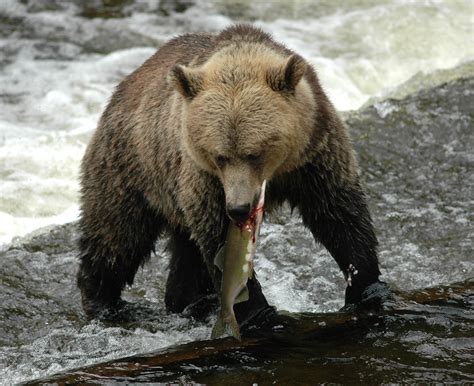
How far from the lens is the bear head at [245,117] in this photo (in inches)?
197

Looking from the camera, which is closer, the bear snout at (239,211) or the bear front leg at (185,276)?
the bear snout at (239,211)

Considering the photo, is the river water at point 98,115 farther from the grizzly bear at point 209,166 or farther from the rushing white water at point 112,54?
the grizzly bear at point 209,166

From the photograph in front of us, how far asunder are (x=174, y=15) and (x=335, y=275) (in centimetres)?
815

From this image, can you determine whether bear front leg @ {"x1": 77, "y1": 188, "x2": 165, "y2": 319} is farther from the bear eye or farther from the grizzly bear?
the bear eye

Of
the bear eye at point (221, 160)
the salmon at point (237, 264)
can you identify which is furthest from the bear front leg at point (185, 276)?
the bear eye at point (221, 160)

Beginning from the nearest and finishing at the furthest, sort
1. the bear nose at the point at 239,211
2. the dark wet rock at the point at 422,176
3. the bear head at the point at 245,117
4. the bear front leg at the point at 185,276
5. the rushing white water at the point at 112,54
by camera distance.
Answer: the bear nose at the point at 239,211 → the bear head at the point at 245,117 → the bear front leg at the point at 185,276 → the dark wet rock at the point at 422,176 → the rushing white water at the point at 112,54

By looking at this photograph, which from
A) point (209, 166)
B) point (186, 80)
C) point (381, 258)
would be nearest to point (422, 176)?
point (381, 258)

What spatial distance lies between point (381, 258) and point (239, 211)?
2910 mm

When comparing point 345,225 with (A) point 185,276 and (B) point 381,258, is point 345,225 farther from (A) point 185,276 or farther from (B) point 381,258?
(B) point 381,258

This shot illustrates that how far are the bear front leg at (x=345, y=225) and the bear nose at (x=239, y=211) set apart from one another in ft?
2.97

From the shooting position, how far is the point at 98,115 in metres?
11.2

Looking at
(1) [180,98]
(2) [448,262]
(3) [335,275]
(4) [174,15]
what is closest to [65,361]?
(1) [180,98]

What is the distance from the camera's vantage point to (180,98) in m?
5.75

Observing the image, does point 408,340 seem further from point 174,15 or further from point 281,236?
point 174,15
